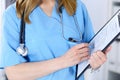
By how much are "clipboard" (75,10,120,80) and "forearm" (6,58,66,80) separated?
76 mm

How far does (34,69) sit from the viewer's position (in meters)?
0.89

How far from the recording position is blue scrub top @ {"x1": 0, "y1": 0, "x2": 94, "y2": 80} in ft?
2.98

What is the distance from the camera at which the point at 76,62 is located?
88cm

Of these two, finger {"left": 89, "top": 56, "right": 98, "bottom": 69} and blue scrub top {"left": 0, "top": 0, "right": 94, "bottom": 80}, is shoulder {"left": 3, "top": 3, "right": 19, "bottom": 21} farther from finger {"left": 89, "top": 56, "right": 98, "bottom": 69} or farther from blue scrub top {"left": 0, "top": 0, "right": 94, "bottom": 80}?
finger {"left": 89, "top": 56, "right": 98, "bottom": 69}

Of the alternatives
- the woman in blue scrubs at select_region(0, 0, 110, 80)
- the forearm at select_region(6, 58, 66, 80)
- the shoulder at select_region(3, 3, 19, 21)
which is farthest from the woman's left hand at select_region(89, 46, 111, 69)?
the shoulder at select_region(3, 3, 19, 21)

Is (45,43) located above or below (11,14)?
below

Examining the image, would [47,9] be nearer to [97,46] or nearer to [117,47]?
[97,46]

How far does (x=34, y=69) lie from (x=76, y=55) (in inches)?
6.4

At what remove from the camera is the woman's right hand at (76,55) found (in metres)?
0.85

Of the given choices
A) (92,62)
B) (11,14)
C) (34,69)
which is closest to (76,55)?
(92,62)

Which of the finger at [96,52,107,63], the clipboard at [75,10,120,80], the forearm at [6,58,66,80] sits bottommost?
the forearm at [6,58,66,80]

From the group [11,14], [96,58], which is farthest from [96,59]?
[11,14]

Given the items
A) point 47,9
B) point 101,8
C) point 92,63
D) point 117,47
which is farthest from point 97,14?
point 92,63

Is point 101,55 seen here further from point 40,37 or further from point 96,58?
point 40,37
